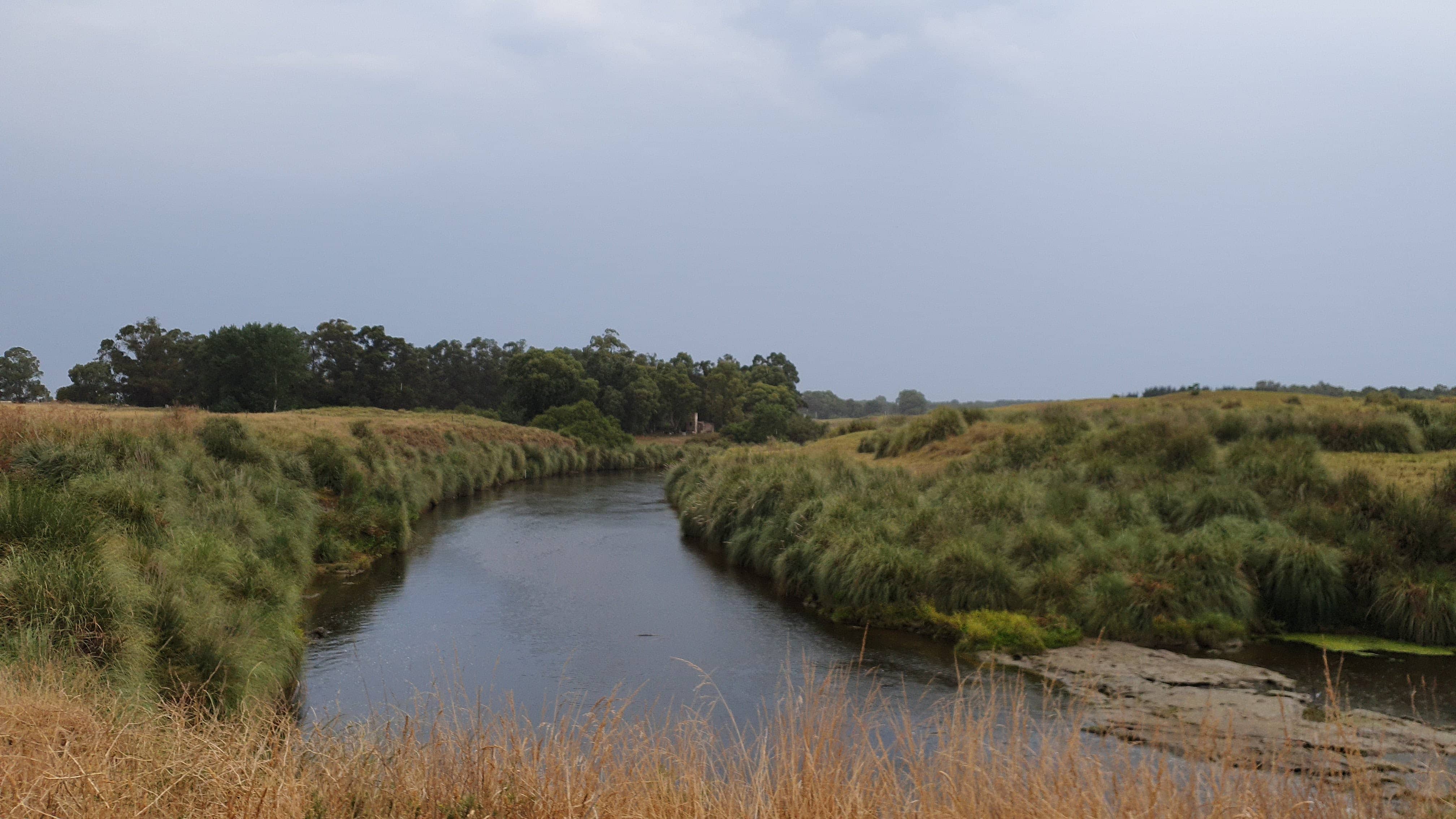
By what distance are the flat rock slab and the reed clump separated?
69.9 inches

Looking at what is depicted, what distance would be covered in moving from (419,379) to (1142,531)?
249 feet

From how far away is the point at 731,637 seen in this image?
A: 13.8 meters

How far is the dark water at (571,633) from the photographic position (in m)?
10.9

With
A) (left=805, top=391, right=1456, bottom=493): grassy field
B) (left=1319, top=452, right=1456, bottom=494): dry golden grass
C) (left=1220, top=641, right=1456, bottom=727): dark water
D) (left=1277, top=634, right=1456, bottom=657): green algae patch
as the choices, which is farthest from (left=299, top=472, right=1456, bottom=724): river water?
(left=805, top=391, right=1456, bottom=493): grassy field

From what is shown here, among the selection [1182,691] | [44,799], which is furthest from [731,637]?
[44,799]

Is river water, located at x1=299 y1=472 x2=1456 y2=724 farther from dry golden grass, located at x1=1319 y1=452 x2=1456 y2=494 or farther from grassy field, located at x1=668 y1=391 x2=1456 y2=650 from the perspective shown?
dry golden grass, located at x1=1319 y1=452 x2=1456 y2=494

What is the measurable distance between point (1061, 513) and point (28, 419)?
58.6 feet

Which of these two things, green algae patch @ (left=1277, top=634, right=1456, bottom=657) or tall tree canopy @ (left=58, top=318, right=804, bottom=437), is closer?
green algae patch @ (left=1277, top=634, right=1456, bottom=657)

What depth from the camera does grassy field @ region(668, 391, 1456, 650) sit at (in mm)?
12734

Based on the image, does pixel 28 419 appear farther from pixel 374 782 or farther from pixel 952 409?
pixel 952 409

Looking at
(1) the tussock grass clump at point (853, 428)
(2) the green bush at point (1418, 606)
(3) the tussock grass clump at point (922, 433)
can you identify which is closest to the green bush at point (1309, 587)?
(2) the green bush at point (1418, 606)

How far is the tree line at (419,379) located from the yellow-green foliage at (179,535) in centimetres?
3336

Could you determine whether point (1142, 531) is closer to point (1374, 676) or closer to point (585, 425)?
point (1374, 676)

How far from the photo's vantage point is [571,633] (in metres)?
14.0
